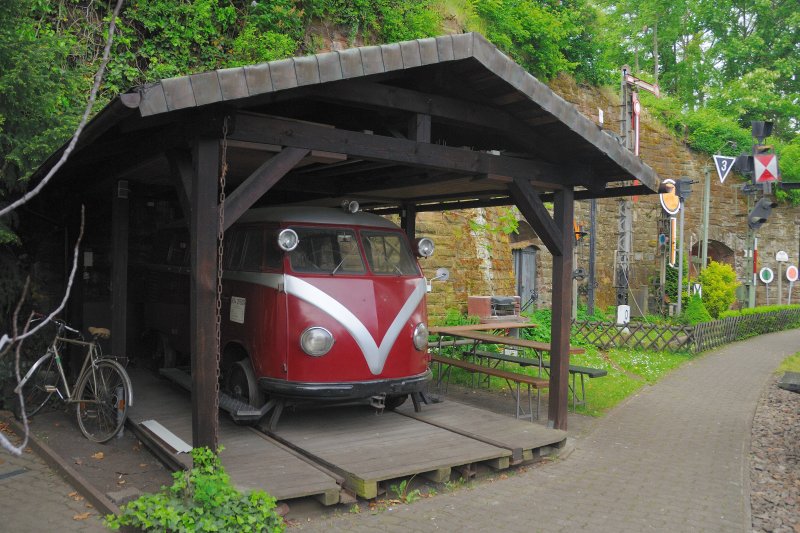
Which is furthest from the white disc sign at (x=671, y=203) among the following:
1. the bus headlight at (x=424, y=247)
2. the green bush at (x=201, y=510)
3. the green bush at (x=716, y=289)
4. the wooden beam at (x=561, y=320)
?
the green bush at (x=201, y=510)

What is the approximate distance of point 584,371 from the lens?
871cm

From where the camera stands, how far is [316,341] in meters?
6.52

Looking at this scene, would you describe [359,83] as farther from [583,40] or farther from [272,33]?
[583,40]

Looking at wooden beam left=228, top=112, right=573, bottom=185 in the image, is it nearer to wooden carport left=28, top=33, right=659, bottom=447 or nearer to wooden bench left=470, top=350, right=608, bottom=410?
wooden carport left=28, top=33, right=659, bottom=447

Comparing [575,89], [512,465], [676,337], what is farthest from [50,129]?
[575,89]

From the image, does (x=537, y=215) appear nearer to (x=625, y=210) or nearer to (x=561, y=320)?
(x=561, y=320)

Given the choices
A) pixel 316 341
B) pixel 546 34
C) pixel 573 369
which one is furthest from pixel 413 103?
pixel 546 34

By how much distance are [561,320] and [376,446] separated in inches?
105

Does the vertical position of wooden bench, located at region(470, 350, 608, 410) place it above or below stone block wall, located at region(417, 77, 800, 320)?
below

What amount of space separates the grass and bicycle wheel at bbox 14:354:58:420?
1303cm

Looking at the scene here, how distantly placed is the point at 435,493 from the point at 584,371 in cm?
356

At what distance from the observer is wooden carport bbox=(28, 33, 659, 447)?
5.24 m

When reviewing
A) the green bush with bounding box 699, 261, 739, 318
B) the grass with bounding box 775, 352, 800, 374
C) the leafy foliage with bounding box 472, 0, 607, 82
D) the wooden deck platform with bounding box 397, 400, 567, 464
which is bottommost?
the grass with bounding box 775, 352, 800, 374

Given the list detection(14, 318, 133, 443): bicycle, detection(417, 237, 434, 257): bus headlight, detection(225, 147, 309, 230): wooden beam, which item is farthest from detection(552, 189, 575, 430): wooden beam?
detection(14, 318, 133, 443): bicycle
